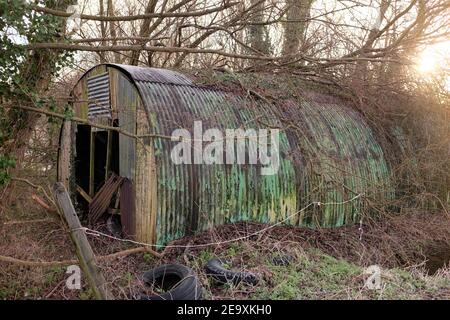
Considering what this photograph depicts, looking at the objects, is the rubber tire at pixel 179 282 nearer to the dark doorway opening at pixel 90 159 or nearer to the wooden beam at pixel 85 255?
the wooden beam at pixel 85 255

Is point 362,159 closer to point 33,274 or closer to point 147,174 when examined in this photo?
point 147,174

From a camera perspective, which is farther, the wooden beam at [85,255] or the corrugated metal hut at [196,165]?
the corrugated metal hut at [196,165]

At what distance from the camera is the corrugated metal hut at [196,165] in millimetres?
6863

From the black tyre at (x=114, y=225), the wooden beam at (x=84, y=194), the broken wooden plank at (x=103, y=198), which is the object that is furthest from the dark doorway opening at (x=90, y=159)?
the black tyre at (x=114, y=225)

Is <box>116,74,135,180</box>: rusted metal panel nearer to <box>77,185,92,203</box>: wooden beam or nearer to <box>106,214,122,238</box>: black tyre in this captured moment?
<box>106,214,122,238</box>: black tyre

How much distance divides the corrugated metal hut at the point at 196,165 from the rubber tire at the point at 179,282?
86 centimetres

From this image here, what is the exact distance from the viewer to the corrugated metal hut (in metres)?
6.86

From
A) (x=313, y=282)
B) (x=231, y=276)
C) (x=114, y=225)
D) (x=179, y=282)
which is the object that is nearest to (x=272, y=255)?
(x=313, y=282)

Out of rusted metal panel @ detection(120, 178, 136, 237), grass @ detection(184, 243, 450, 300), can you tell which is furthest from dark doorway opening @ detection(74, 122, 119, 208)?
grass @ detection(184, 243, 450, 300)

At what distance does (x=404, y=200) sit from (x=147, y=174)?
6.41 meters

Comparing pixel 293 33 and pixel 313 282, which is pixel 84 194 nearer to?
pixel 313 282

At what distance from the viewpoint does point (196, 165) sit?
7.11 meters

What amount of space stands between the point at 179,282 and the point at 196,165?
7.82ft
